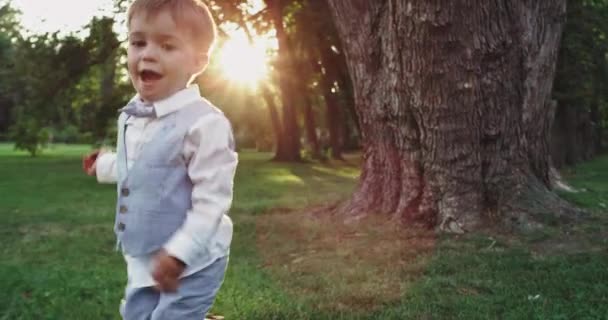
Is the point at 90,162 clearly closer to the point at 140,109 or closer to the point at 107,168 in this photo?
the point at 107,168

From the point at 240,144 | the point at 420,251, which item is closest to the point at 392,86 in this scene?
the point at 420,251

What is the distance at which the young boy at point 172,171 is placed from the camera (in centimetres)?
264

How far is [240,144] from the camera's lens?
67.1 m

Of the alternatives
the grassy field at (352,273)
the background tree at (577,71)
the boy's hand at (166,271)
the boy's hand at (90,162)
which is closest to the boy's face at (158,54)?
the boy's hand at (90,162)

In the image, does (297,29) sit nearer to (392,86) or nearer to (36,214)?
(36,214)

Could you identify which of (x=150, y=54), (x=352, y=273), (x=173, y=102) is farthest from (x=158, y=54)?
(x=352, y=273)

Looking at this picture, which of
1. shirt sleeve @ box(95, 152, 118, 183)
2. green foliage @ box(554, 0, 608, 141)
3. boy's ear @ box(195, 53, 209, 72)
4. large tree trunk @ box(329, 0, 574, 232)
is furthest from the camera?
green foliage @ box(554, 0, 608, 141)

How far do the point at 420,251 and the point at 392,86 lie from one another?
5.82ft

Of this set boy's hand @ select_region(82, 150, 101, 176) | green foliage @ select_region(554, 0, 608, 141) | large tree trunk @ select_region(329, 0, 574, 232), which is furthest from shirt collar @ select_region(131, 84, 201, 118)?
green foliage @ select_region(554, 0, 608, 141)

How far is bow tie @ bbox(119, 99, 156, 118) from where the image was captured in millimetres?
2773

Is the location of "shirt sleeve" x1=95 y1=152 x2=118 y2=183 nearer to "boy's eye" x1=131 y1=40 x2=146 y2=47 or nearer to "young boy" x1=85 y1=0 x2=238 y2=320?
"young boy" x1=85 y1=0 x2=238 y2=320

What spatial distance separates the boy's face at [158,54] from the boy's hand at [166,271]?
2.07 ft

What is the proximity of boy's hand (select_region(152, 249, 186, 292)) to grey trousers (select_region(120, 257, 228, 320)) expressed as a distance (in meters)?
0.09

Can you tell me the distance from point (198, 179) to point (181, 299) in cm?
45
